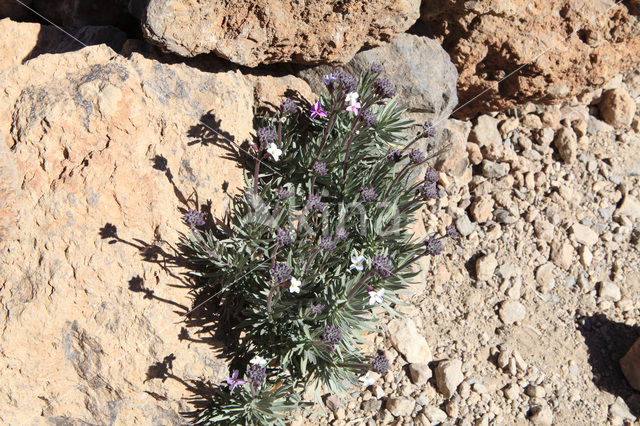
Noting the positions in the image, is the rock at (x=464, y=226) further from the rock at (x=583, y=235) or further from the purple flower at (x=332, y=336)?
the purple flower at (x=332, y=336)

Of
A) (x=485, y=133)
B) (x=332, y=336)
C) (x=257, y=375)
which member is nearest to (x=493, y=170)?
(x=485, y=133)

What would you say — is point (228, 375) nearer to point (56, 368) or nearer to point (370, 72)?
point (56, 368)

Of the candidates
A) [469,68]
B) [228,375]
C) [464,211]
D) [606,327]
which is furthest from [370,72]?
[606,327]

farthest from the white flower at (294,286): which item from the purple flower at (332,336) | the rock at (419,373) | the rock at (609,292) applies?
the rock at (609,292)

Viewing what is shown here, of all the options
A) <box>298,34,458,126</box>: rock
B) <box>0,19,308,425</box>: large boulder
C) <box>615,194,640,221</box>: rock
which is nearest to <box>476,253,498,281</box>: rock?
<box>298,34,458,126</box>: rock

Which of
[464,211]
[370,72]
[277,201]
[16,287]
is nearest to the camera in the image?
[16,287]

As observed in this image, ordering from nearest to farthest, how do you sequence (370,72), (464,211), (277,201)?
(277,201) → (370,72) → (464,211)
